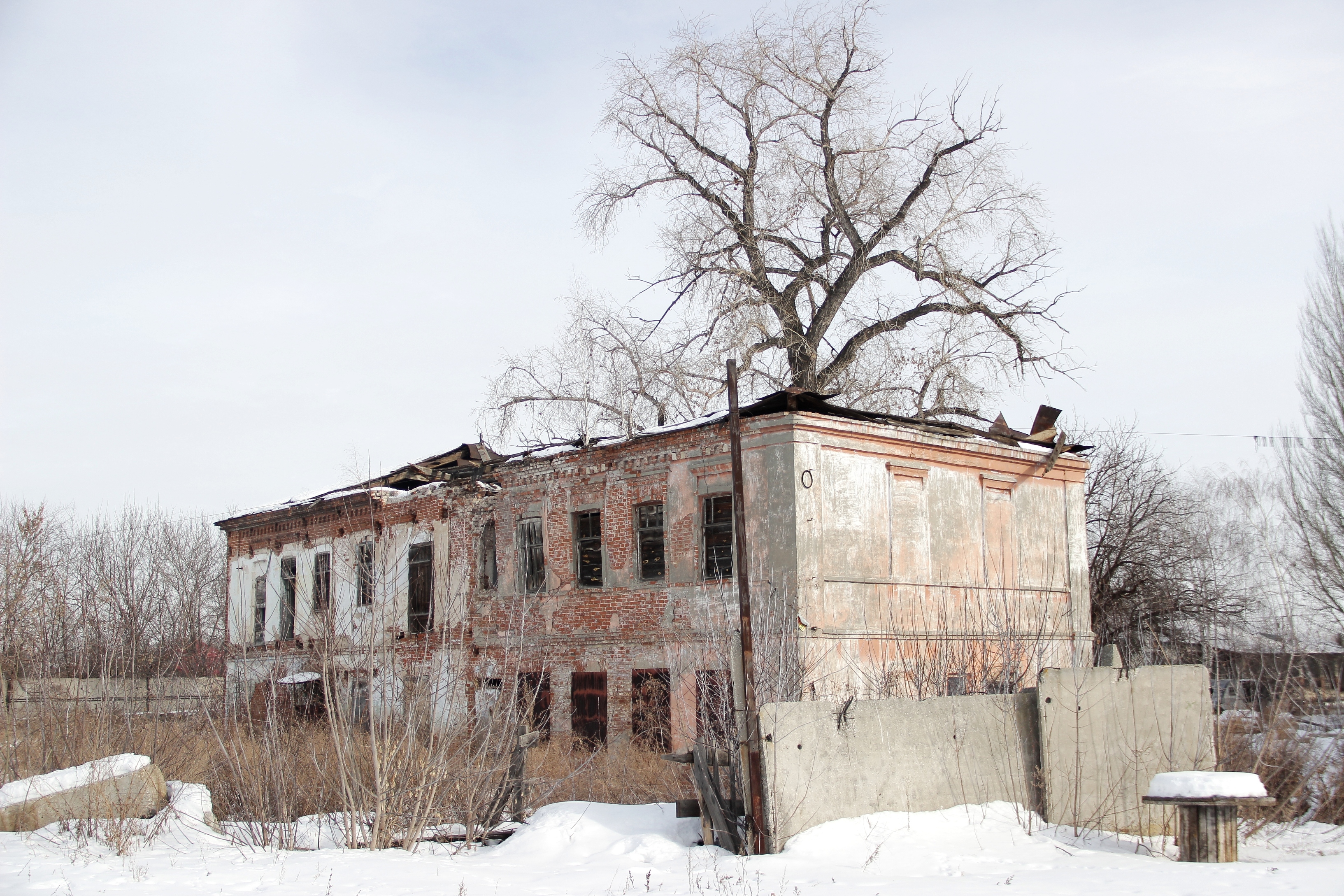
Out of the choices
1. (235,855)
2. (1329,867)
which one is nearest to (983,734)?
(1329,867)

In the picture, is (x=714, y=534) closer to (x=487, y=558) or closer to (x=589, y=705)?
(x=589, y=705)

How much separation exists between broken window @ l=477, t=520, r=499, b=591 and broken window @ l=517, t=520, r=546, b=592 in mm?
876

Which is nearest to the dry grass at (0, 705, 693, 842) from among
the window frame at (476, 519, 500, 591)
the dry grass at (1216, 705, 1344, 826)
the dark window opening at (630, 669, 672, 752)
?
the dark window opening at (630, 669, 672, 752)

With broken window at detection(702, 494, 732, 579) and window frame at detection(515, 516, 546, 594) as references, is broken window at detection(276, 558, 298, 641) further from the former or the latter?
broken window at detection(702, 494, 732, 579)

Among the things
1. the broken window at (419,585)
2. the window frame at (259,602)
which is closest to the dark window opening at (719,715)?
the broken window at (419,585)

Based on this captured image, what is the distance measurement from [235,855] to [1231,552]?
149 ft

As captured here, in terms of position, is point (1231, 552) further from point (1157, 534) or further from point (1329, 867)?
point (1329, 867)

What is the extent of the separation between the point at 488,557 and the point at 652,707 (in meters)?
5.14

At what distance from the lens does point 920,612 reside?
60.0 ft

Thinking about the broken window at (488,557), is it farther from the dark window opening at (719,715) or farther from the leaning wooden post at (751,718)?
the leaning wooden post at (751,718)

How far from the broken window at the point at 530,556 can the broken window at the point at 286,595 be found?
Result: 8.47 meters

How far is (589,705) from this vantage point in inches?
774

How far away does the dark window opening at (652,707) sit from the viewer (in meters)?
18.1

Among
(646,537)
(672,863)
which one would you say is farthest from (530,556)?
(672,863)
